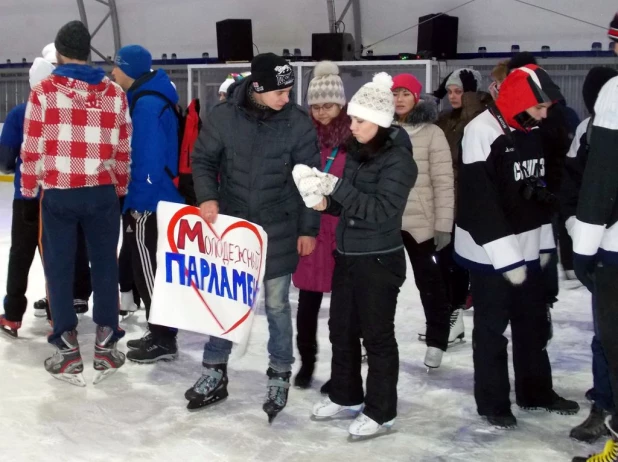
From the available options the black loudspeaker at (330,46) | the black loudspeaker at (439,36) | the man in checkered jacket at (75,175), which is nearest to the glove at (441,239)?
the man in checkered jacket at (75,175)

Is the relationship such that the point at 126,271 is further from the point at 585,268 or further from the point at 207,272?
the point at 585,268

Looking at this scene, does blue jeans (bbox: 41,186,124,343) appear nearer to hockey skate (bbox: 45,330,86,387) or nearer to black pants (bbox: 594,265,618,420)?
hockey skate (bbox: 45,330,86,387)

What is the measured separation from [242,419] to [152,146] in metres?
1.19

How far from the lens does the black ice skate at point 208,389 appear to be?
10.3 feet

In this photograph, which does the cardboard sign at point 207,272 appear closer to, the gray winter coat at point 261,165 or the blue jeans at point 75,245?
the gray winter coat at point 261,165

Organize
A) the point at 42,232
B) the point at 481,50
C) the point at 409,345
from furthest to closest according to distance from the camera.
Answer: the point at 481,50 < the point at 409,345 < the point at 42,232

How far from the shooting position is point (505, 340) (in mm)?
2957

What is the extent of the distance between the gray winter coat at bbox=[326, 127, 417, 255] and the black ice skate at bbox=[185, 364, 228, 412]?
74 centimetres

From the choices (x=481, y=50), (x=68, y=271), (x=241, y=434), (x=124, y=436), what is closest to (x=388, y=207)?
(x=241, y=434)

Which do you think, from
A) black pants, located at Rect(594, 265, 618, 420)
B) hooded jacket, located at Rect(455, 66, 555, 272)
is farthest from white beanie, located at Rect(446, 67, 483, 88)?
black pants, located at Rect(594, 265, 618, 420)

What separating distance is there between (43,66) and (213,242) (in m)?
1.32

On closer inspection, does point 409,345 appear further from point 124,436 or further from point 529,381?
point 124,436

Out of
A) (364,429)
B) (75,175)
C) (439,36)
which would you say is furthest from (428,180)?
(439,36)

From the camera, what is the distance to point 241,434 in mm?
2902
